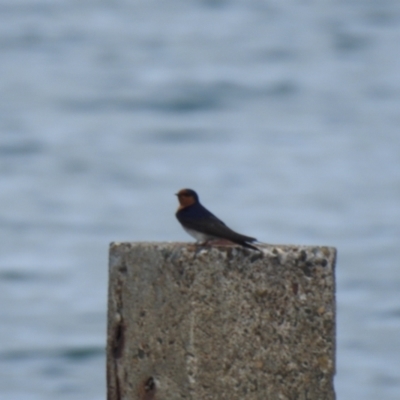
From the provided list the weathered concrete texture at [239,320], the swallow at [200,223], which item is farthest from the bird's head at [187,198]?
the weathered concrete texture at [239,320]

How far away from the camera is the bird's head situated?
4645 mm

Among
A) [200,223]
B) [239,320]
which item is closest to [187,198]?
[200,223]

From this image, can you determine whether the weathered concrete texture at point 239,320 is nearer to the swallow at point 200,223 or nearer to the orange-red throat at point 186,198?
the swallow at point 200,223

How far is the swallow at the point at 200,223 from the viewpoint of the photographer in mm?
4009

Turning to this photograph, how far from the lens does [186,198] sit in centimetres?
466

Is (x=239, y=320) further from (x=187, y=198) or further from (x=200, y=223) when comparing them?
(x=187, y=198)

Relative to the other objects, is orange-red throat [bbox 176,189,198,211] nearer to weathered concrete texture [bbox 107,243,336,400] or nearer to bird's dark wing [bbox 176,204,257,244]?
bird's dark wing [bbox 176,204,257,244]

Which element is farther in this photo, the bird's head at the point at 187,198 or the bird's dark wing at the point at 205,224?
the bird's head at the point at 187,198

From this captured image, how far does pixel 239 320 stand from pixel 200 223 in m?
0.58

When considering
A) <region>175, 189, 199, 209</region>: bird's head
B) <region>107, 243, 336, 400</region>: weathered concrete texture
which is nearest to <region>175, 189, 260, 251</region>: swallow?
<region>175, 189, 199, 209</region>: bird's head

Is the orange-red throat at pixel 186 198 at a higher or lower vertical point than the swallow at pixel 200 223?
higher

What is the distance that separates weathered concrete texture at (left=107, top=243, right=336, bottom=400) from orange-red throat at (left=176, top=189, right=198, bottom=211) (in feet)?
2.22

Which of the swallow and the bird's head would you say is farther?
the bird's head

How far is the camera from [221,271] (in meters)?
3.86
